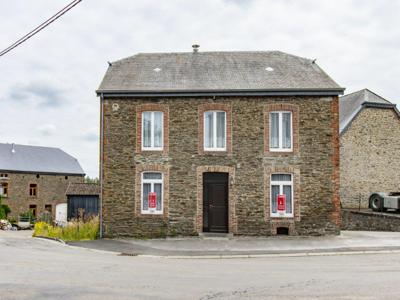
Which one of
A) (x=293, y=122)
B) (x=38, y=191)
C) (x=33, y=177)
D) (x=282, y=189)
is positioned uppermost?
(x=293, y=122)

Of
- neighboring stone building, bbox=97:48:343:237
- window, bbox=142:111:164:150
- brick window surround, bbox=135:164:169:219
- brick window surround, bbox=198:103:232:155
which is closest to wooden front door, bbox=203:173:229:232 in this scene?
neighboring stone building, bbox=97:48:343:237

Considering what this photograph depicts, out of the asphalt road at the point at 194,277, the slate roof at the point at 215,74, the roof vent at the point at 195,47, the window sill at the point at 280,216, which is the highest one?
the roof vent at the point at 195,47

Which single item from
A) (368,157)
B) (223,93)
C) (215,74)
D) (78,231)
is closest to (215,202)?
(223,93)

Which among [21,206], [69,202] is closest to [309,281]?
[69,202]

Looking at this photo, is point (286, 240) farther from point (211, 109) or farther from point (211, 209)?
point (211, 109)

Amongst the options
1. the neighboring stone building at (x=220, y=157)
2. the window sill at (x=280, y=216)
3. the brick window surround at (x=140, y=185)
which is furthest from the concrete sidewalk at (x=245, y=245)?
the brick window surround at (x=140, y=185)

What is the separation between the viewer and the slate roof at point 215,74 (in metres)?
19.7

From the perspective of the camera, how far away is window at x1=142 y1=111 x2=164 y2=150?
65.5ft

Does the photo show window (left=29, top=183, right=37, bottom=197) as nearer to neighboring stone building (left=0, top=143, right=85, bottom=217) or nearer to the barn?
neighboring stone building (left=0, top=143, right=85, bottom=217)

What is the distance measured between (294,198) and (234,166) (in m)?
2.88

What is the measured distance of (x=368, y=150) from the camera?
92.4 ft

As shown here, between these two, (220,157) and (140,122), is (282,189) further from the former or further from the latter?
(140,122)

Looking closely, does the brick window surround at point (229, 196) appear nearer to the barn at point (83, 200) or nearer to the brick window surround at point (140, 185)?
the brick window surround at point (140, 185)

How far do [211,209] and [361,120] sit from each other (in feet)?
44.4
